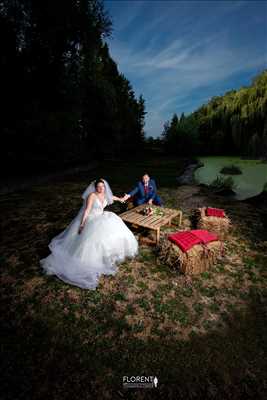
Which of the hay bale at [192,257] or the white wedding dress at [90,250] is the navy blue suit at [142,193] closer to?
the white wedding dress at [90,250]

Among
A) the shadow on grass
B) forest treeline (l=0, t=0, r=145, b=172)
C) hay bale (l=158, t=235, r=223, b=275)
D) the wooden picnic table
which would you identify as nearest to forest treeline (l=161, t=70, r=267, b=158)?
forest treeline (l=0, t=0, r=145, b=172)

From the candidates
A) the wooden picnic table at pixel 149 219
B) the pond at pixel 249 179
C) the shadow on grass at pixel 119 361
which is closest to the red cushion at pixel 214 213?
the wooden picnic table at pixel 149 219

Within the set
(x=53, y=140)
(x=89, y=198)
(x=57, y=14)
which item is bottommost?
(x=89, y=198)

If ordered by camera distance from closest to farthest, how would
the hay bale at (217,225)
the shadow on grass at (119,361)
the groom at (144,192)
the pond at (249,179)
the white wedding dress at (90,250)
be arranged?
the shadow on grass at (119,361)
the white wedding dress at (90,250)
the hay bale at (217,225)
the groom at (144,192)
the pond at (249,179)

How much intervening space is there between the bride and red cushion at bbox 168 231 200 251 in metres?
1.01

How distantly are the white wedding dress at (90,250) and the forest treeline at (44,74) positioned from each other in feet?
23.9

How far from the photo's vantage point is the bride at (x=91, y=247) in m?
3.86

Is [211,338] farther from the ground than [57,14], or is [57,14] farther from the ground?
[57,14]

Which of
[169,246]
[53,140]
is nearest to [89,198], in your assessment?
[169,246]

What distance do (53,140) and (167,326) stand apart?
10689 mm

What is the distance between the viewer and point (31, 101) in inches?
392

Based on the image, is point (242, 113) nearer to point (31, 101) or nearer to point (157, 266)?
point (31, 101)

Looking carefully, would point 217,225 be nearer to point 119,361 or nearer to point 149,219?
point 149,219

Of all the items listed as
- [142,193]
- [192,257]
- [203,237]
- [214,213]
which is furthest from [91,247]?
[214,213]
